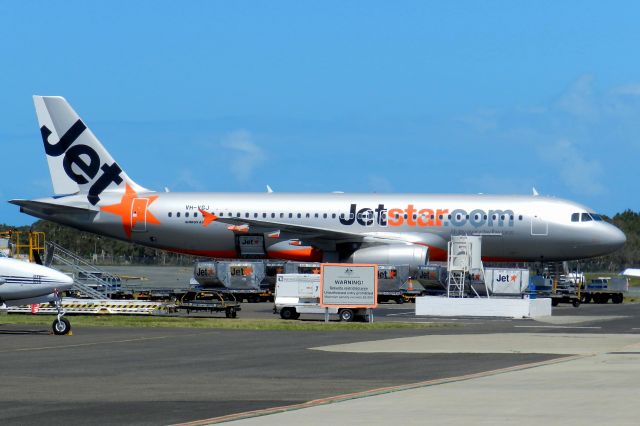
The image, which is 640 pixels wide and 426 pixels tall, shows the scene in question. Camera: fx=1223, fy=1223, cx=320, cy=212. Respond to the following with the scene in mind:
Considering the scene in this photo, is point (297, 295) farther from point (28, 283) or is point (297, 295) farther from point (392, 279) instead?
point (392, 279)

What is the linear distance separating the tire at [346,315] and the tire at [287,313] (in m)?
2.16

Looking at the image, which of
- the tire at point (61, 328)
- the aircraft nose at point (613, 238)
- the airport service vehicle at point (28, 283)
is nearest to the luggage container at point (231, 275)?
the aircraft nose at point (613, 238)

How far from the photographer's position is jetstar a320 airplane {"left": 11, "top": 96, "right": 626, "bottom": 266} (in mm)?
60156

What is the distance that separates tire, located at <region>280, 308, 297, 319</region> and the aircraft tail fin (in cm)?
2379

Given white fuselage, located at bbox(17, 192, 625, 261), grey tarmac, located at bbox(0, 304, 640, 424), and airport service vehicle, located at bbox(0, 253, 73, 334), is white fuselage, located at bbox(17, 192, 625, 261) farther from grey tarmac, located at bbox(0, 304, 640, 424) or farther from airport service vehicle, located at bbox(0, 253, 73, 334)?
airport service vehicle, located at bbox(0, 253, 73, 334)

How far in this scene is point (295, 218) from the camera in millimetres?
A: 63438

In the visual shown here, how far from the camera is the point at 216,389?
1862 cm

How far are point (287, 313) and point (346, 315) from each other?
2.64 meters

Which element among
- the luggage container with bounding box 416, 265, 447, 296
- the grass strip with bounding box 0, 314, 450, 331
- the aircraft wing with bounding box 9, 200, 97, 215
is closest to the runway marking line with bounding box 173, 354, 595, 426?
the grass strip with bounding box 0, 314, 450, 331

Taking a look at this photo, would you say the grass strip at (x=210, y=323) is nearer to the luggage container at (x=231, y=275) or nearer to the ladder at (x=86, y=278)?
the ladder at (x=86, y=278)

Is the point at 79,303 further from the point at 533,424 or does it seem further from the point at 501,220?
the point at 533,424

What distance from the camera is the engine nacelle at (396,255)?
57.5 meters

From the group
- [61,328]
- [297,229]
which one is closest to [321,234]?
[297,229]

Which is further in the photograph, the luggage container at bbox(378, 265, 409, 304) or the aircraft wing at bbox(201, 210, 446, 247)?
the aircraft wing at bbox(201, 210, 446, 247)
